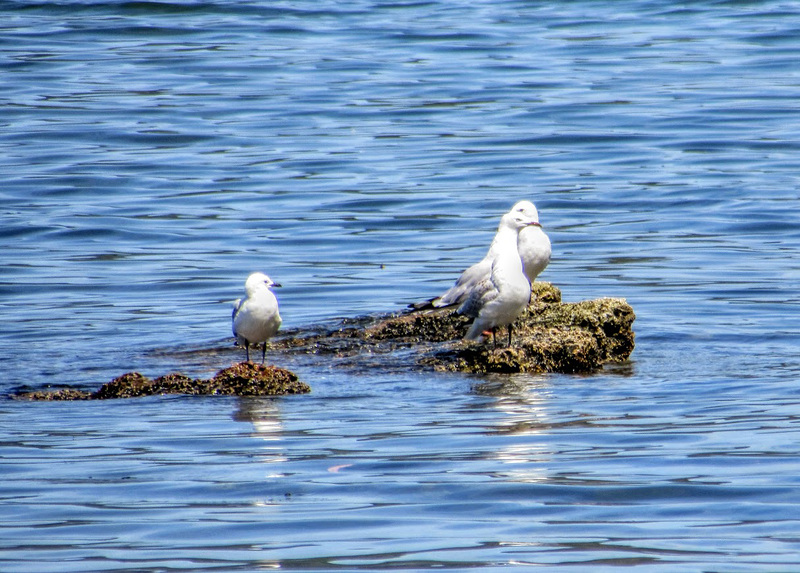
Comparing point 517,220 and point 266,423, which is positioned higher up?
point 517,220

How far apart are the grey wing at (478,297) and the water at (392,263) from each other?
0.54 metres

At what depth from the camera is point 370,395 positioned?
8.83 metres

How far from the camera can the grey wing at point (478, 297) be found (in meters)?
9.33

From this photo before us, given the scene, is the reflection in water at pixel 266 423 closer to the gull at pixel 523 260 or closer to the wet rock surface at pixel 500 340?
the wet rock surface at pixel 500 340

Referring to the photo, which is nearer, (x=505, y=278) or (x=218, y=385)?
Answer: (x=218, y=385)

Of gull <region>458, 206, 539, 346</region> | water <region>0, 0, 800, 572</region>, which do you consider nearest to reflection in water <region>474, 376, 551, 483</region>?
water <region>0, 0, 800, 572</region>

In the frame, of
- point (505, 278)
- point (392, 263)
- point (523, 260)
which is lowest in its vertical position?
point (392, 263)

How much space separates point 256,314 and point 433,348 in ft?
4.45

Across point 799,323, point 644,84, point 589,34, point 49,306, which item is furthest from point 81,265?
point 589,34

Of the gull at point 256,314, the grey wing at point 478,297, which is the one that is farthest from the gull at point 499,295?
the gull at point 256,314

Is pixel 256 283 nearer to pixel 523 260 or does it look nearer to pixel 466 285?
pixel 466 285

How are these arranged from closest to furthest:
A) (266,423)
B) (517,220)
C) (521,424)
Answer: (521,424) < (266,423) < (517,220)

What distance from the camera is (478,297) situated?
31.1 feet

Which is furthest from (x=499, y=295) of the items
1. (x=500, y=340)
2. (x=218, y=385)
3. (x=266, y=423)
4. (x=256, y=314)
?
(x=266, y=423)
